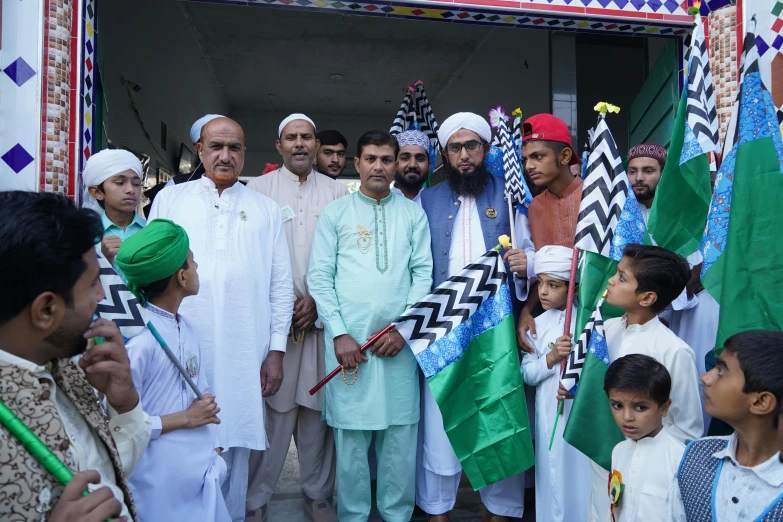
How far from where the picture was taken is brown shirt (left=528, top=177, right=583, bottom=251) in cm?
361

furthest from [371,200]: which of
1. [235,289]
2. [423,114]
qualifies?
[423,114]

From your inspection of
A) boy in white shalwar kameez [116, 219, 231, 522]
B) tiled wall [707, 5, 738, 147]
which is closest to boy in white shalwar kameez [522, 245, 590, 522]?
boy in white shalwar kameez [116, 219, 231, 522]

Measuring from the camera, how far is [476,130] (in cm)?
395

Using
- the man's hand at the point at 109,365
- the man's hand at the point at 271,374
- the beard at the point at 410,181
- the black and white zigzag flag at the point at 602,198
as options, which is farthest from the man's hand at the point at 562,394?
the man's hand at the point at 109,365

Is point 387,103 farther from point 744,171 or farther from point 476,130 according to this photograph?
point 744,171

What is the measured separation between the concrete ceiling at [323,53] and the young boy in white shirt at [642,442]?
6397 mm

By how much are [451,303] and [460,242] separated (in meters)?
0.47

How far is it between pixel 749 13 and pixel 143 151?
5.64 metres

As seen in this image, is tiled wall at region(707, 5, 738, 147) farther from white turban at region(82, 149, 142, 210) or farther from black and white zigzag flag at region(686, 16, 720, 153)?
white turban at region(82, 149, 142, 210)

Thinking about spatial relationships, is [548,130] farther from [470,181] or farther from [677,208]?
[677,208]

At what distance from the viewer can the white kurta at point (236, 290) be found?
10.1 feet

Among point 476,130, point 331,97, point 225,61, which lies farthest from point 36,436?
point 331,97

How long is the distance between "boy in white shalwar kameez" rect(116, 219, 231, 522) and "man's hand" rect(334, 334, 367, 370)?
1.04 meters

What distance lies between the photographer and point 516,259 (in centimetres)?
348
